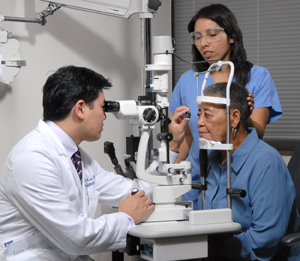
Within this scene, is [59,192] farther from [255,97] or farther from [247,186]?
[255,97]

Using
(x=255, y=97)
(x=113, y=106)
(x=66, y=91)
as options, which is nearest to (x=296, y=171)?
(x=255, y=97)

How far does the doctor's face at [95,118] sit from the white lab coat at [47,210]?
112 mm

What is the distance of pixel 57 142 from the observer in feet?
4.69

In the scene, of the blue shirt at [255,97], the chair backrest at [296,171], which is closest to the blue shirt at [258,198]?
the chair backrest at [296,171]

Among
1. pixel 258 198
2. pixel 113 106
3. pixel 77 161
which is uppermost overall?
pixel 113 106

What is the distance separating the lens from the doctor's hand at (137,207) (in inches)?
56.2

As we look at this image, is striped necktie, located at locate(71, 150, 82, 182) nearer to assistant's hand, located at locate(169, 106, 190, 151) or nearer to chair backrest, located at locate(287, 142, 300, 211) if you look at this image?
assistant's hand, located at locate(169, 106, 190, 151)

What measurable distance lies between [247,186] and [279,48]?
1569 millimetres

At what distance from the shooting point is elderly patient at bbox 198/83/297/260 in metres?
1.53

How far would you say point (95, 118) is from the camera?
1452 mm

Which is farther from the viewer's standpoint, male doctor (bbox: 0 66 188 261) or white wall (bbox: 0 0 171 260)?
white wall (bbox: 0 0 171 260)

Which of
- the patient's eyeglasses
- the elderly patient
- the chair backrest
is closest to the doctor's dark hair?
the elderly patient

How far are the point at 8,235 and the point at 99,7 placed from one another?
131 cm

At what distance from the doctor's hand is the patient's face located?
0.38m
